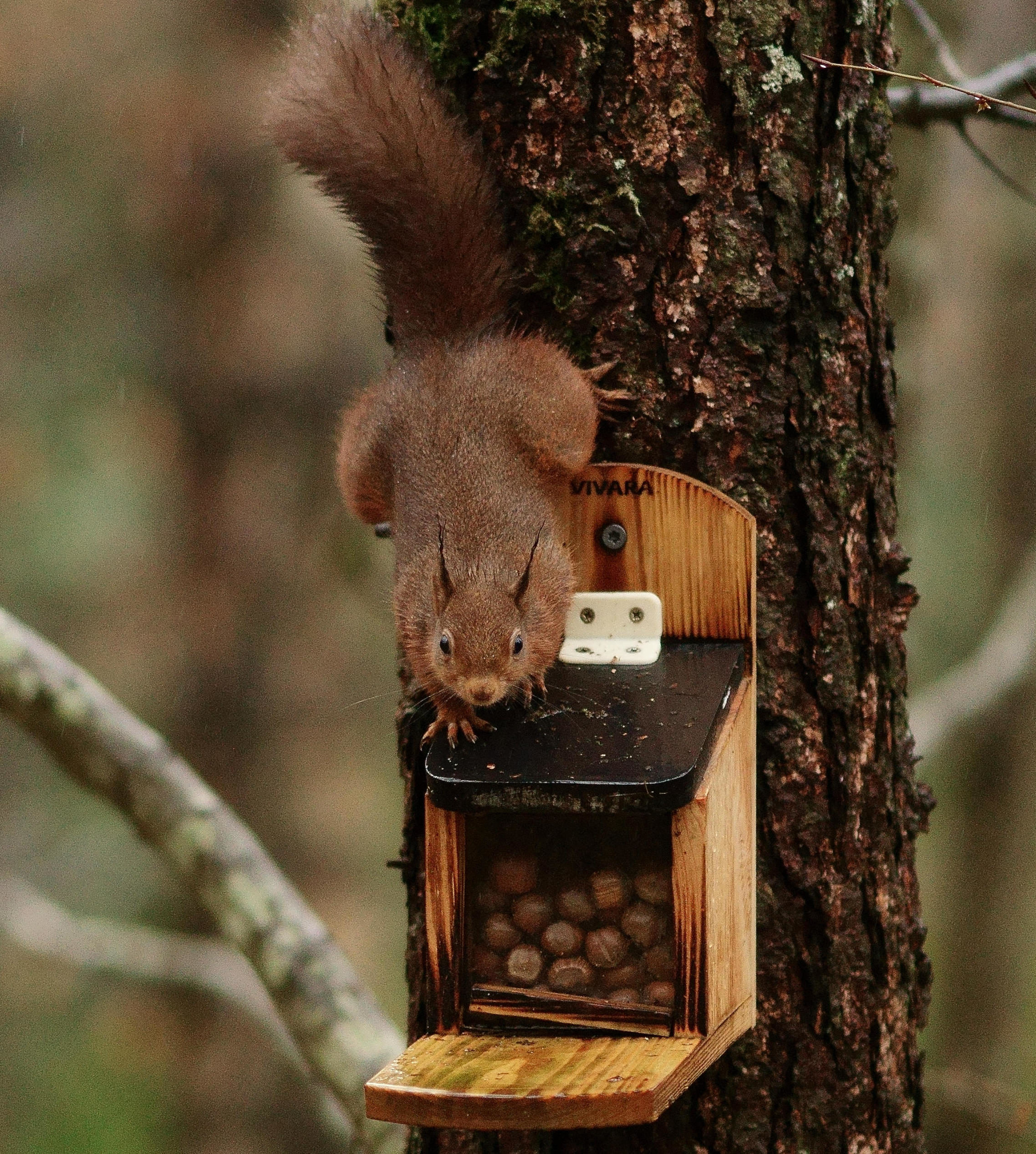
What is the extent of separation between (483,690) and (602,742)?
0.22m

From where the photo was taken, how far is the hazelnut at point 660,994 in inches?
78.0

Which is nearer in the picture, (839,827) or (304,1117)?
(839,827)

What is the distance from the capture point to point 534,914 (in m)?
2.03

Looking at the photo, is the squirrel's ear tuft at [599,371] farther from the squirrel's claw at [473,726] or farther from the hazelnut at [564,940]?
the hazelnut at [564,940]

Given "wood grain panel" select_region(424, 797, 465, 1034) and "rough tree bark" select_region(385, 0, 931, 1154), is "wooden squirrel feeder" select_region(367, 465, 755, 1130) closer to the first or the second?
"wood grain panel" select_region(424, 797, 465, 1034)

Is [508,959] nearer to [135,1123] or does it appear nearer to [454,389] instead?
[454,389]

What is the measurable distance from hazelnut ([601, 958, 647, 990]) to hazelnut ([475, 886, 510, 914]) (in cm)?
17

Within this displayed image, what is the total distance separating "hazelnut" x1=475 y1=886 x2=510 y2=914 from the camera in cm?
205

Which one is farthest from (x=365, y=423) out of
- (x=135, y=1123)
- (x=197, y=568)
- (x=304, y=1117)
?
(x=135, y=1123)

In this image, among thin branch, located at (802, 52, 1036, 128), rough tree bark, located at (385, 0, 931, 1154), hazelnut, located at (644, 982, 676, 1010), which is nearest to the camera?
hazelnut, located at (644, 982, 676, 1010)

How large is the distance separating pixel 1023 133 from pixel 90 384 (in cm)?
458

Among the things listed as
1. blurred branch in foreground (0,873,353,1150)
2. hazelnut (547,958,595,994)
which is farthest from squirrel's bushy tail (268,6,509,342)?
blurred branch in foreground (0,873,353,1150)

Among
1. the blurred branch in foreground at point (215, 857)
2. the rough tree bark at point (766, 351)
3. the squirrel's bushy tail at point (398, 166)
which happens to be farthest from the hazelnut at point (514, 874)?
the squirrel's bushy tail at point (398, 166)

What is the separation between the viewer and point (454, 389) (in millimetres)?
2322
